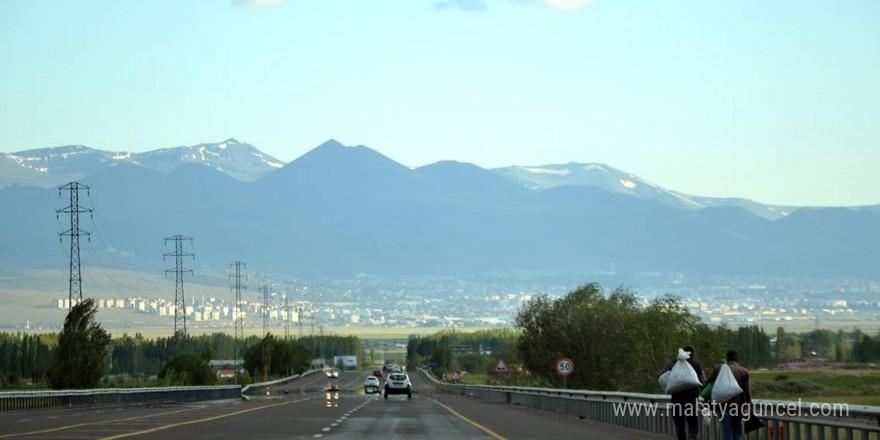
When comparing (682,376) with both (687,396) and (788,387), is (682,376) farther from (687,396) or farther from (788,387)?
(788,387)

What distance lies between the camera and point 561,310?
347 ft

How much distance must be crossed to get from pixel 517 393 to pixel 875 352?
13239cm

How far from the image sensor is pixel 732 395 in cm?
2864

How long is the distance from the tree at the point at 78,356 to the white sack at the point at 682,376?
63.4 meters

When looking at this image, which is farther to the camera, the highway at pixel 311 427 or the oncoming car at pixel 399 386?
the oncoming car at pixel 399 386

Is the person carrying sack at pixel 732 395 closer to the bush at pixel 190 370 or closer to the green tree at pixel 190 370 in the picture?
the green tree at pixel 190 370

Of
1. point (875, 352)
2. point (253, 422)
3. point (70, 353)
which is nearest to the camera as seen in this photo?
point (253, 422)

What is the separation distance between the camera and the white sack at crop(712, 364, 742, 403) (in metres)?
28.7

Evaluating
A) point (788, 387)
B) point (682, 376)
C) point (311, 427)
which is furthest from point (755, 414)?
point (788, 387)

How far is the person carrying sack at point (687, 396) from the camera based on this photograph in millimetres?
31859

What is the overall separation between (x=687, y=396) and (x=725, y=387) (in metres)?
3.48

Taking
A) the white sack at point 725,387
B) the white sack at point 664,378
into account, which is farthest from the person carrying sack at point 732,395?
the white sack at point 664,378

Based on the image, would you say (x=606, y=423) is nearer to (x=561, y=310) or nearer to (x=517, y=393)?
(x=517, y=393)

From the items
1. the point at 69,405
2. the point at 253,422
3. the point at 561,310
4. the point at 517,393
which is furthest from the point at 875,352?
the point at 253,422
